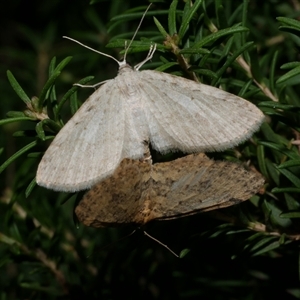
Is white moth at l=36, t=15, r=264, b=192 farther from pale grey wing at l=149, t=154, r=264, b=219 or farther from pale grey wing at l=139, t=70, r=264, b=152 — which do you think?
pale grey wing at l=149, t=154, r=264, b=219

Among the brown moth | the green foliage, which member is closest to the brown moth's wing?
the brown moth

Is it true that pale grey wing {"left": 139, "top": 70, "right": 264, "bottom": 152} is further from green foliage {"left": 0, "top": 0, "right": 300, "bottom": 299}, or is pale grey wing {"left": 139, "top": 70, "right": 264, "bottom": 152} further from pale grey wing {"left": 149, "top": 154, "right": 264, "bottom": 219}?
pale grey wing {"left": 149, "top": 154, "right": 264, "bottom": 219}

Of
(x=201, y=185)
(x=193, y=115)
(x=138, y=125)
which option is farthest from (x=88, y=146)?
(x=201, y=185)

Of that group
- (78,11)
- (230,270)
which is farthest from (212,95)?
(78,11)

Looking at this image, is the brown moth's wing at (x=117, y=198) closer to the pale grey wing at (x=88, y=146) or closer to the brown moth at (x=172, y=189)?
the brown moth at (x=172, y=189)

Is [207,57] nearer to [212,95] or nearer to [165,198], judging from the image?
[212,95]

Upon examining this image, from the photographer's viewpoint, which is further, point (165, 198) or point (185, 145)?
point (185, 145)

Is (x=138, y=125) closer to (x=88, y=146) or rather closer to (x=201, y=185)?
(x=88, y=146)

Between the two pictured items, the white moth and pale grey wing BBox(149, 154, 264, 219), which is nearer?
pale grey wing BBox(149, 154, 264, 219)
